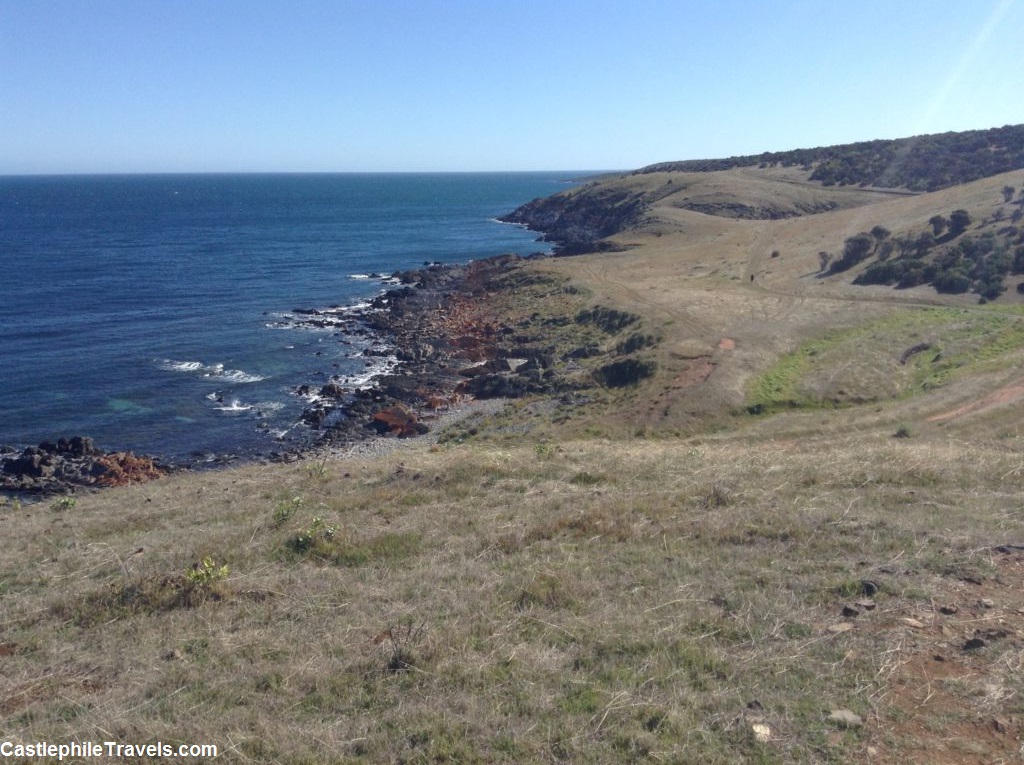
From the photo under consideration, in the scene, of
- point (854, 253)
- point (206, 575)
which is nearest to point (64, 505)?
point (206, 575)

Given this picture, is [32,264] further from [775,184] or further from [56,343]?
[775,184]

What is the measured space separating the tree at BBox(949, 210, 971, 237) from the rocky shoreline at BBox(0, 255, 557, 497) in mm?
31968

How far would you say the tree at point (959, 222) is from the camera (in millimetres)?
51906

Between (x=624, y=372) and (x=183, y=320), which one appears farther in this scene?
(x=183, y=320)

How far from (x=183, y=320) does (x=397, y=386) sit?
25935 millimetres

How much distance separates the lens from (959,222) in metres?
52.5

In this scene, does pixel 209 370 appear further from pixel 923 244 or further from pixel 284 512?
pixel 923 244

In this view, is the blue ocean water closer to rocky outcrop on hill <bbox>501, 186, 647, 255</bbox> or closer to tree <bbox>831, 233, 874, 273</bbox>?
rocky outcrop on hill <bbox>501, 186, 647, 255</bbox>

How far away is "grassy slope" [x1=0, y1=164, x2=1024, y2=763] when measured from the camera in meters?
6.56

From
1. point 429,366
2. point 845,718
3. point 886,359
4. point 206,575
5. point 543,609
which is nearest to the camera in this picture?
point 845,718

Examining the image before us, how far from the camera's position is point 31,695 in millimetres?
7461

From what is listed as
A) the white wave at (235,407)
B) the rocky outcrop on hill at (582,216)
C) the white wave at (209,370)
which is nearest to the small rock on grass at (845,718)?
the white wave at (235,407)

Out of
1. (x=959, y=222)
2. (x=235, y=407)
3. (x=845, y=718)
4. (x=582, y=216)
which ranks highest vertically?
(x=582, y=216)

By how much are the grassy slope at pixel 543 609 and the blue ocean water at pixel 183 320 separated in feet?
60.6
